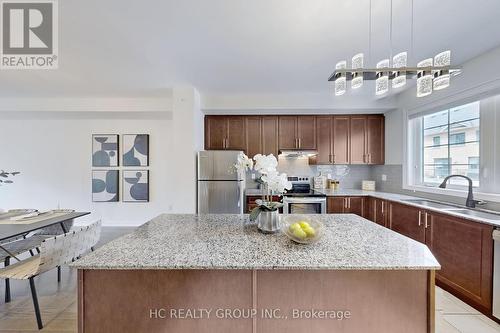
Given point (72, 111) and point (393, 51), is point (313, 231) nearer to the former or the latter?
point (393, 51)

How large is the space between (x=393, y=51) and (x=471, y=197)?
5.88 ft

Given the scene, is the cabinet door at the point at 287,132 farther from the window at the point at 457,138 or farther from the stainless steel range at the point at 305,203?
the window at the point at 457,138

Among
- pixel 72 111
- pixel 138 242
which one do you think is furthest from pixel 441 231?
pixel 72 111

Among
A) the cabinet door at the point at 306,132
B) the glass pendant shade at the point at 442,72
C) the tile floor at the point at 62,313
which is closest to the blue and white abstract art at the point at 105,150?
the tile floor at the point at 62,313

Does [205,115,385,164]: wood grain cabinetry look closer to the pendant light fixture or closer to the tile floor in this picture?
the tile floor

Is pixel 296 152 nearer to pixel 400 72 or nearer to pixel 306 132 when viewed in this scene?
pixel 306 132

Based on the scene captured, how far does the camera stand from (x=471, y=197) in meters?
2.51

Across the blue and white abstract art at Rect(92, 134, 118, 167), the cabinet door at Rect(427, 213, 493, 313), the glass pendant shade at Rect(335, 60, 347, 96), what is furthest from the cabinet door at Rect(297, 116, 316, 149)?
the blue and white abstract art at Rect(92, 134, 118, 167)

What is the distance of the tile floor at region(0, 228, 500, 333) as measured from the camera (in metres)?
1.89

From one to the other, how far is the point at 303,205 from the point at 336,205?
1.80 ft

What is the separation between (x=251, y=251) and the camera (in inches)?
48.5

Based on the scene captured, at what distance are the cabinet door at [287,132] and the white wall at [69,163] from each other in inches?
90.2

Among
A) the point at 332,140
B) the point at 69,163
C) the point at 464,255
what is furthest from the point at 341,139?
the point at 69,163

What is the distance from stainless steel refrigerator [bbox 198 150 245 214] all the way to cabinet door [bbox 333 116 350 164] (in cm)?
193
